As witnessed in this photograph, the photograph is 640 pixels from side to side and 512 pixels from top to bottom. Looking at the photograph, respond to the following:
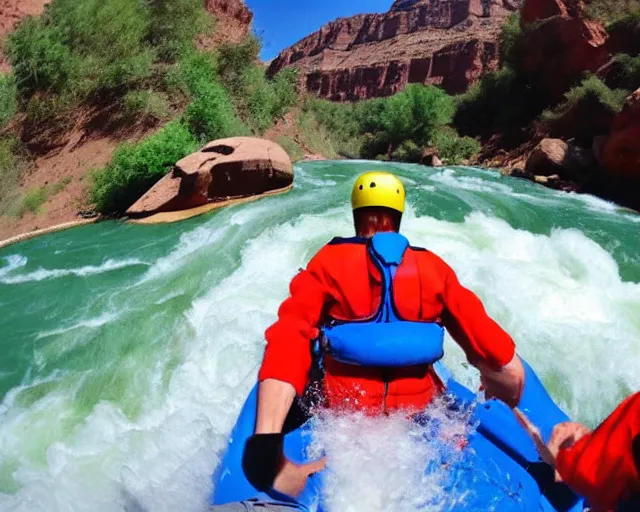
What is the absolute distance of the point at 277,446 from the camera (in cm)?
134

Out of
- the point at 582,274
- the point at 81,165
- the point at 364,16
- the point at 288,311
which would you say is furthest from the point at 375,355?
the point at 364,16

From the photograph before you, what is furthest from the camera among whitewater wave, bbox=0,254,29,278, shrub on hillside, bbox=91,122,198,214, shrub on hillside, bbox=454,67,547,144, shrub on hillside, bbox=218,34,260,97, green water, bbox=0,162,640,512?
shrub on hillside, bbox=454,67,547,144

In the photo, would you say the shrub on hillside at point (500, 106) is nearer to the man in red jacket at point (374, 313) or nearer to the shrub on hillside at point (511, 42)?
the shrub on hillside at point (511, 42)

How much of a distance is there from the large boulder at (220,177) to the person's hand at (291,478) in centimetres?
641

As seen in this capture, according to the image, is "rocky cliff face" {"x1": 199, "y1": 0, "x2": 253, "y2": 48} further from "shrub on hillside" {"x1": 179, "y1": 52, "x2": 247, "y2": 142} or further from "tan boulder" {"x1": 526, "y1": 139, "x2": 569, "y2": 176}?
"tan boulder" {"x1": 526, "y1": 139, "x2": 569, "y2": 176}

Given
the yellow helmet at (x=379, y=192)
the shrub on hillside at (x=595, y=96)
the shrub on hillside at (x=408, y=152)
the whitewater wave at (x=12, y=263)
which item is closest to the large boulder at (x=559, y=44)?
the shrub on hillside at (x=595, y=96)

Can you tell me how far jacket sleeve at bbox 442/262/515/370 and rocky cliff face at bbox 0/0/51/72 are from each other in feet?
49.5

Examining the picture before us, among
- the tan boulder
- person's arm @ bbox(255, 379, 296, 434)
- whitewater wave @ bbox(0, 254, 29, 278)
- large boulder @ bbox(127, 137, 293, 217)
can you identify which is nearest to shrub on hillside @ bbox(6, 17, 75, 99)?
large boulder @ bbox(127, 137, 293, 217)

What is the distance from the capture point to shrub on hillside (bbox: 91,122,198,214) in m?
8.05

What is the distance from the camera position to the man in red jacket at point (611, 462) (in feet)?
3.05

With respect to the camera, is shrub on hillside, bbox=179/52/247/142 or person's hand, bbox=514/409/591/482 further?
shrub on hillside, bbox=179/52/247/142

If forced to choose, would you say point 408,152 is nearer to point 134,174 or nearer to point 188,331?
point 134,174

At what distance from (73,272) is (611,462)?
5.37 m

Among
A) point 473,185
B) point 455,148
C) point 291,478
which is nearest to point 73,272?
point 291,478
